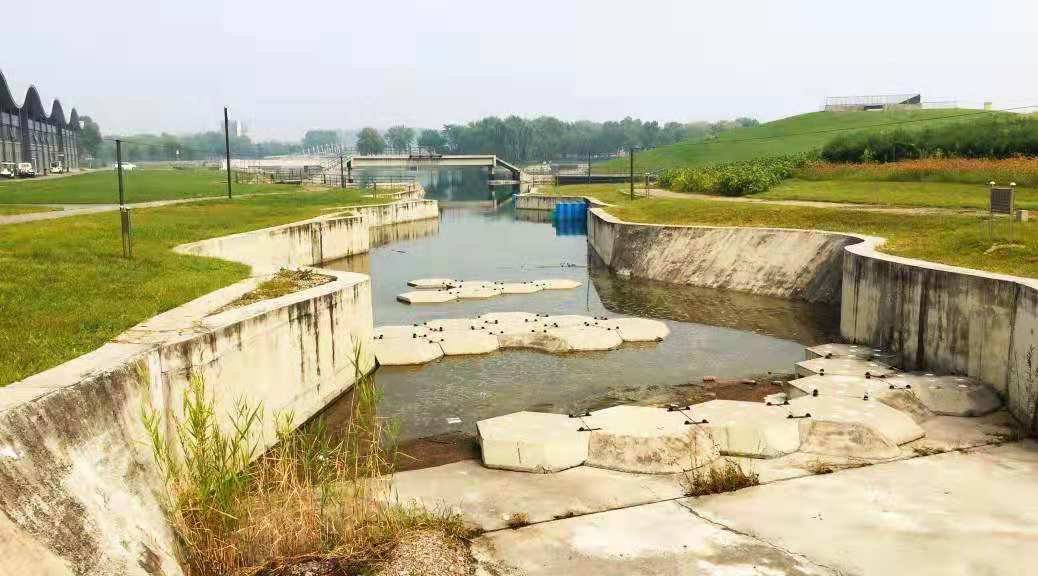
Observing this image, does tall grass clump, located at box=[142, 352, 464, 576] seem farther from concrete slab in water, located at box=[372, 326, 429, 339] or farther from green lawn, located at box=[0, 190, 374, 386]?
concrete slab in water, located at box=[372, 326, 429, 339]

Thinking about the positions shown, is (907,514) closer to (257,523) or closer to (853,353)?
(257,523)

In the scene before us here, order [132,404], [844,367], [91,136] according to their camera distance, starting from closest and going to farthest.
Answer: [132,404]
[844,367]
[91,136]

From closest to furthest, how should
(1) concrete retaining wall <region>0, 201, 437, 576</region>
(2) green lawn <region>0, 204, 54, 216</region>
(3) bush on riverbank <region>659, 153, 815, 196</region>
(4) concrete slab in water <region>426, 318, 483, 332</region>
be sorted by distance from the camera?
1. (1) concrete retaining wall <region>0, 201, 437, 576</region>
2. (4) concrete slab in water <region>426, 318, 483, 332</region>
3. (2) green lawn <region>0, 204, 54, 216</region>
4. (3) bush on riverbank <region>659, 153, 815, 196</region>

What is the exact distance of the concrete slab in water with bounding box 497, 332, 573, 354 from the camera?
21.6 meters

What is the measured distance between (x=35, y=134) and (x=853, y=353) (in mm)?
87344

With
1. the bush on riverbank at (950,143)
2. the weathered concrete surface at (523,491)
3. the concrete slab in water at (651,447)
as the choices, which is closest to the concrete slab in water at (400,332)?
the weathered concrete surface at (523,491)

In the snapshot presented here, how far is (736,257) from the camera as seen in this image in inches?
1296

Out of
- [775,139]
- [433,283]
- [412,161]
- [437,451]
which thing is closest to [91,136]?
[412,161]

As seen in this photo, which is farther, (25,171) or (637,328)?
(25,171)

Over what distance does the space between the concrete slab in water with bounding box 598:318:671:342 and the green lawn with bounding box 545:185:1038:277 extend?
6.81m

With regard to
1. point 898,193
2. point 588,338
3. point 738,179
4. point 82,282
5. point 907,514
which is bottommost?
point 907,514

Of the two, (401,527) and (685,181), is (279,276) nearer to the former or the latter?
(401,527)

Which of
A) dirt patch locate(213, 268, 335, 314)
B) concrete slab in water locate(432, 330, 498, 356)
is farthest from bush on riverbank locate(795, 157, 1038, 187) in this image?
dirt patch locate(213, 268, 335, 314)

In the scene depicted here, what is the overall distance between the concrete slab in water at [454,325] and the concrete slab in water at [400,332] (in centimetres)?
30
